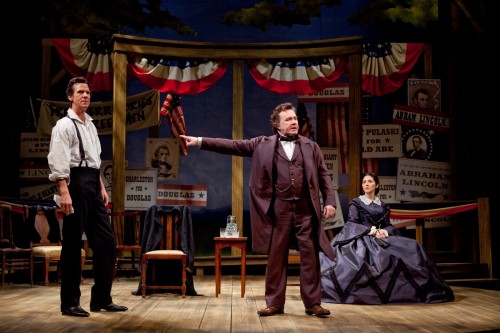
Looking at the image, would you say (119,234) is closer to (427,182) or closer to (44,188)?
(44,188)

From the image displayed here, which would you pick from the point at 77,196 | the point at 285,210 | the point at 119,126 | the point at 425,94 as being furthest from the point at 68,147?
the point at 425,94

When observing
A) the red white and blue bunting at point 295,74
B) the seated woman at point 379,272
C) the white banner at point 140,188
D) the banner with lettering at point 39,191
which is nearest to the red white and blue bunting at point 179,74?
the red white and blue bunting at point 295,74

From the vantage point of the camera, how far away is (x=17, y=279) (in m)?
7.18

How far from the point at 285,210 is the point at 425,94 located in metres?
5.00

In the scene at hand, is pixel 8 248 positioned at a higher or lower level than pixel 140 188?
lower

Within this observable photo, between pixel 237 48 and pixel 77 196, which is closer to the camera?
pixel 77 196

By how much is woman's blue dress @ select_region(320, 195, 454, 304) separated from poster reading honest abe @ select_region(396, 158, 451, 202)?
10.5ft

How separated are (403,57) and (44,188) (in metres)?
5.19

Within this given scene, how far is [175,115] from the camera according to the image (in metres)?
8.67

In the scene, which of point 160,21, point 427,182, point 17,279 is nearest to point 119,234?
point 17,279

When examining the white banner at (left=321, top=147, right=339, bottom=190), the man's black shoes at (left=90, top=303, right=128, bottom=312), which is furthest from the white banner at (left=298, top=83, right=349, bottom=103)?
the man's black shoes at (left=90, top=303, right=128, bottom=312)

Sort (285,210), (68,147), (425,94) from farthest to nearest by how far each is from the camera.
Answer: (425,94) < (285,210) < (68,147)

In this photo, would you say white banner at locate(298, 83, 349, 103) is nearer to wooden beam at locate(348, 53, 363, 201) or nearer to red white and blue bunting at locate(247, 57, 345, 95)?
red white and blue bunting at locate(247, 57, 345, 95)

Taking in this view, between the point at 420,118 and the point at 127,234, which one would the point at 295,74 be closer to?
the point at 420,118
